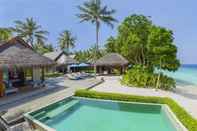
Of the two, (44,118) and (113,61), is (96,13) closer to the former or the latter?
(113,61)

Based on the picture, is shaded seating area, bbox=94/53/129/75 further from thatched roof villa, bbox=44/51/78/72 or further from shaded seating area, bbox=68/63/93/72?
thatched roof villa, bbox=44/51/78/72

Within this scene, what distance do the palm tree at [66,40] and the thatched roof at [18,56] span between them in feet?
126

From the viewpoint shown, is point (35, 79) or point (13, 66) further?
point (35, 79)

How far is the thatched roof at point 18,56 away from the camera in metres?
15.8

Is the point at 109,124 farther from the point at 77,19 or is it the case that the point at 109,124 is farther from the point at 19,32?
the point at 19,32

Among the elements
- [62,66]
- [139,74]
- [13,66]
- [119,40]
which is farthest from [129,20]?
[13,66]

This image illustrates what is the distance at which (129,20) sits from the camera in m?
32.0

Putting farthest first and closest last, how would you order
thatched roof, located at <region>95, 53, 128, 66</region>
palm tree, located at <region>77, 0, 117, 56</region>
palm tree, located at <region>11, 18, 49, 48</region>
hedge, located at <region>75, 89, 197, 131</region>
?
palm tree, located at <region>11, 18, 49, 48</region>
thatched roof, located at <region>95, 53, 128, 66</region>
palm tree, located at <region>77, 0, 117, 56</region>
hedge, located at <region>75, 89, 197, 131</region>

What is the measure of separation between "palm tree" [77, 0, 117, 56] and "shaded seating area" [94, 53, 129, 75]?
24.3ft

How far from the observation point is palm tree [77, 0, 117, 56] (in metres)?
32.2

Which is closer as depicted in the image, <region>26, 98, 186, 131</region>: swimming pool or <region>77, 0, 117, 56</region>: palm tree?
<region>26, 98, 186, 131</region>: swimming pool

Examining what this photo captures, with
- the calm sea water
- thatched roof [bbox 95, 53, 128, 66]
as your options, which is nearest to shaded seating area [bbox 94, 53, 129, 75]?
thatched roof [bbox 95, 53, 128, 66]

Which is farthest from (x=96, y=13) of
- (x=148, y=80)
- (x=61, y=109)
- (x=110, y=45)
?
(x=61, y=109)

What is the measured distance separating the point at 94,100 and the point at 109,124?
180 inches
